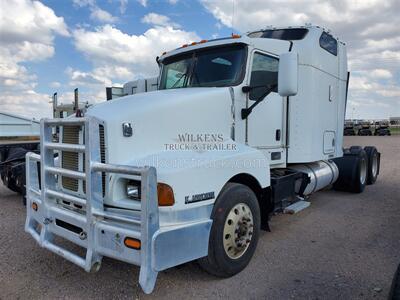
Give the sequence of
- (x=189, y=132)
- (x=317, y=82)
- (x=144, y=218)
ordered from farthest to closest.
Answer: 1. (x=317, y=82)
2. (x=189, y=132)
3. (x=144, y=218)

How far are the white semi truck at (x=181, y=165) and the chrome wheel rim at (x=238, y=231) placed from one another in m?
0.02

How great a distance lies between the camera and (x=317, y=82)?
19.8 feet

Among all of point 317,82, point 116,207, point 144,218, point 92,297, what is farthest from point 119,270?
point 317,82

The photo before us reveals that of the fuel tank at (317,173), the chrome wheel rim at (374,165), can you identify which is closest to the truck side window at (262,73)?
the fuel tank at (317,173)

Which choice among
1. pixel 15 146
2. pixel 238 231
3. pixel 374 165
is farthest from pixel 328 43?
pixel 15 146

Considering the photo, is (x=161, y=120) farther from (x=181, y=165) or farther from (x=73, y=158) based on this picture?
(x=73, y=158)

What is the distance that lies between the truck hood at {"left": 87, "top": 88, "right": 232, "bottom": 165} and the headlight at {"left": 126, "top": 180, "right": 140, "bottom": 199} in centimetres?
23

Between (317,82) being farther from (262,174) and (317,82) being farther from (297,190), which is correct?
(262,174)

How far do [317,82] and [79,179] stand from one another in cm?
452

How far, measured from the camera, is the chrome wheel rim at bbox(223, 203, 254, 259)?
363cm

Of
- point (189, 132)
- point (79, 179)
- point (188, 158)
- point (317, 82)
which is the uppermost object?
point (317, 82)

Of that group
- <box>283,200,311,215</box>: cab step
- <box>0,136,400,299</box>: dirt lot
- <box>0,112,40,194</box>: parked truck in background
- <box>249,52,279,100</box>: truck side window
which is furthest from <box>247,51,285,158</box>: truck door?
<box>0,112,40,194</box>: parked truck in background

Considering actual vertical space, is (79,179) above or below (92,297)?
above

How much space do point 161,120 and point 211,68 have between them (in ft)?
4.76
